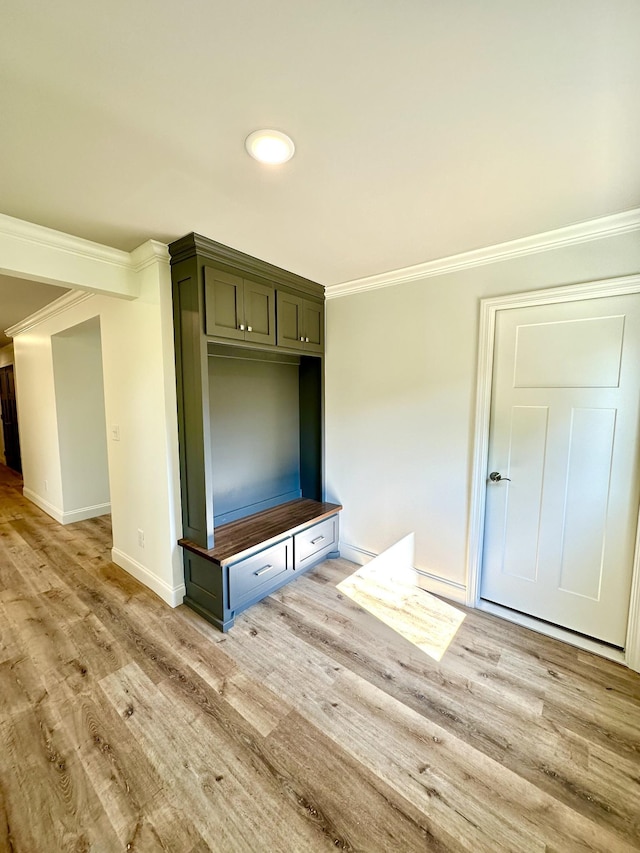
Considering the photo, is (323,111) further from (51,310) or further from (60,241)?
(51,310)

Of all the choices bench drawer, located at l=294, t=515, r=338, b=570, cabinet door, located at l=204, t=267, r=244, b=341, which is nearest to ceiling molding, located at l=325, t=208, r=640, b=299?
cabinet door, located at l=204, t=267, r=244, b=341

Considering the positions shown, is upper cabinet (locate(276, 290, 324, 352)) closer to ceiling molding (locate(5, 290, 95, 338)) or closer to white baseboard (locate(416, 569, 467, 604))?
ceiling molding (locate(5, 290, 95, 338))

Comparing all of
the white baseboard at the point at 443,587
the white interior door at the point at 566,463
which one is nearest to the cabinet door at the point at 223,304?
the white interior door at the point at 566,463

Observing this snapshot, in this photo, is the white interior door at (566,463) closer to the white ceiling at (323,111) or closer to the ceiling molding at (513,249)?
the ceiling molding at (513,249)

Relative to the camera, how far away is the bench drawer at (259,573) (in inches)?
86.8

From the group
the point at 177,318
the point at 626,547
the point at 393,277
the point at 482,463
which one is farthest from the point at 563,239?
the point at 177,318

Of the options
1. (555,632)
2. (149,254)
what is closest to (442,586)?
(555,632)

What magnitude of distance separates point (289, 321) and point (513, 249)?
5.25ft

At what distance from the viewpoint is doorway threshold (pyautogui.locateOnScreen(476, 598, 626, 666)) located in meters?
1.98

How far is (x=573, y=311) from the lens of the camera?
1.99 metres

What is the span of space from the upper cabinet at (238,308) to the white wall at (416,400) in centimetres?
74

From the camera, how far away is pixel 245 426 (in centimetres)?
282

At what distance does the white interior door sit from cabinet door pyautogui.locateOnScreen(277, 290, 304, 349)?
4.87ft

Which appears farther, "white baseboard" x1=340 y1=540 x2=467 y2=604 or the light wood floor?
"white baseboard" x1=340 y1=540 x2=467 y2=604
